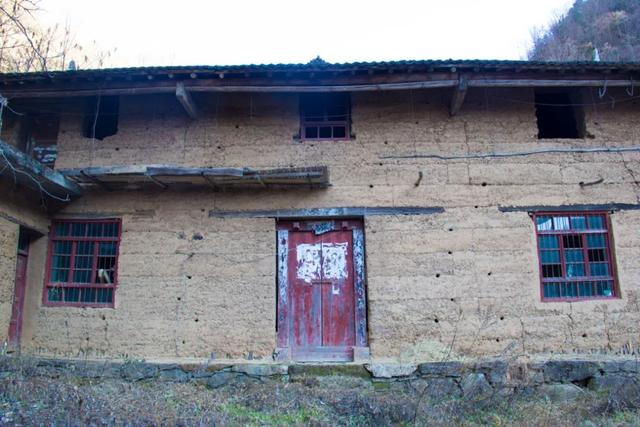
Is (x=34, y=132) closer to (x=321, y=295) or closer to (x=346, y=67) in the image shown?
(x=346, y=67)

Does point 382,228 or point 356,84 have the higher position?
point 356,84

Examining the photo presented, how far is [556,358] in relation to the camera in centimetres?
864

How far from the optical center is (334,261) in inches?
365

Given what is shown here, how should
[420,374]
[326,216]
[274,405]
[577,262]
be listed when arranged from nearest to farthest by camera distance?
[274,405] → [420,374] → [577,262] → [326,216]

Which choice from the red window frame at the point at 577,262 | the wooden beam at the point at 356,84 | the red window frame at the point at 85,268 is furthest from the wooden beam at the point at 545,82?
the red window frame at the point at 85,268

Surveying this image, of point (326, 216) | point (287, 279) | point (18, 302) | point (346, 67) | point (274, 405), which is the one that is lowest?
point (274, 405)

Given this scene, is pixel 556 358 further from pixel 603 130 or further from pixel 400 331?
pixel 603 130

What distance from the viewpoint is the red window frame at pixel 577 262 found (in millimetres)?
9062

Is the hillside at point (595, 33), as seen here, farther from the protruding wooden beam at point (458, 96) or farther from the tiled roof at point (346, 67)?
the protruding wooden beam at point (458, 96)

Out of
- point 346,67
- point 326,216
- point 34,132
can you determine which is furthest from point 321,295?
point 34,132

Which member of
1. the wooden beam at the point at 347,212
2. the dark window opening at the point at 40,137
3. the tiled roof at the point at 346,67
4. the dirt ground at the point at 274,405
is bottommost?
the dirt ground at the point at 274,405

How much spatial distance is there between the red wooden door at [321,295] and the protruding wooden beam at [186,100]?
9.09 feet

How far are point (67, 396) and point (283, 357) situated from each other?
3.29 metres

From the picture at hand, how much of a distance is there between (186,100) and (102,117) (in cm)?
222
